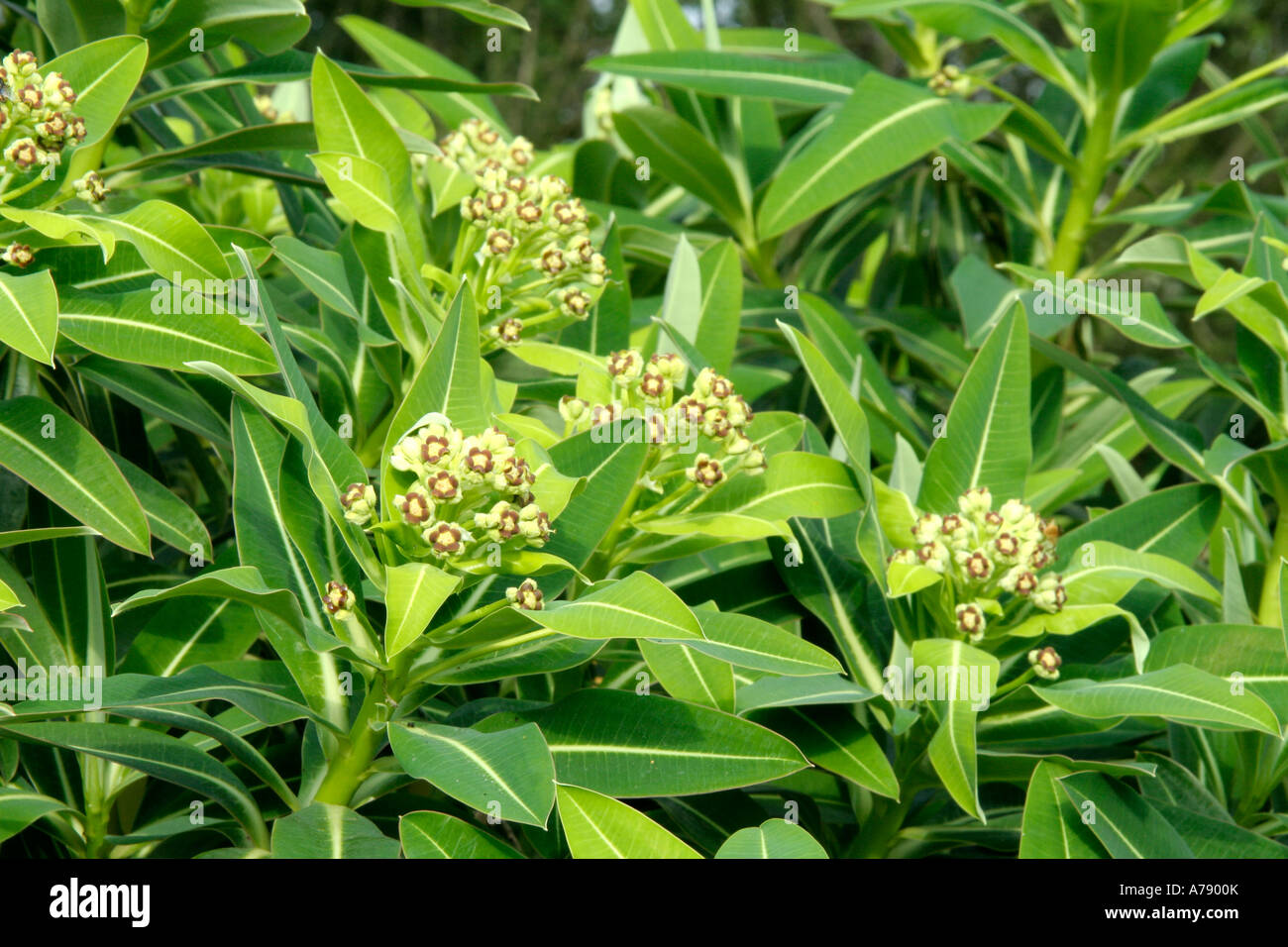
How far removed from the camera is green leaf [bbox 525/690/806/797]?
1192 millimetres

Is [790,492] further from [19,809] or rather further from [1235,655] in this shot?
[19,809]

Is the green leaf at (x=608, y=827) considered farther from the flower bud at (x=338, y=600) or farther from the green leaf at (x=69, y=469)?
the green leaf at (x=69, y=469)

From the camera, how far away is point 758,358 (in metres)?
2.21

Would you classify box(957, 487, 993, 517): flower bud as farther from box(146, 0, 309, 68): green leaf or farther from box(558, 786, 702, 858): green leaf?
box(146, 0, 309, 68): green leaf

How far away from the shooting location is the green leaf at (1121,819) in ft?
4.07

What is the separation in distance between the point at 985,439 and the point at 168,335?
0.96 m

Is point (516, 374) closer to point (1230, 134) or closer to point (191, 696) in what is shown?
point (191, 696)

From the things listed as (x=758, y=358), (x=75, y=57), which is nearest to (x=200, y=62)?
(x=75, y=57)

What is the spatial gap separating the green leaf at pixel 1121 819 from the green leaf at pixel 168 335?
3.15 ft

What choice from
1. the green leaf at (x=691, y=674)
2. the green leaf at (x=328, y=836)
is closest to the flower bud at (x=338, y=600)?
the green leaf at (x=328, y=836)

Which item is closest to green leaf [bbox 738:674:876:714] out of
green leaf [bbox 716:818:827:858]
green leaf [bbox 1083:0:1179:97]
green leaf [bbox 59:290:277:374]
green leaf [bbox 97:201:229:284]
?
green leaf [bbox 716:818:827:858]

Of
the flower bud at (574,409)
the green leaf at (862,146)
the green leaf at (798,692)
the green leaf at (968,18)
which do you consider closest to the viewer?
the green leaf at (798,692)

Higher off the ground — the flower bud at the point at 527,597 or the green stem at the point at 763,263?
the green stem at the point at 763,263
